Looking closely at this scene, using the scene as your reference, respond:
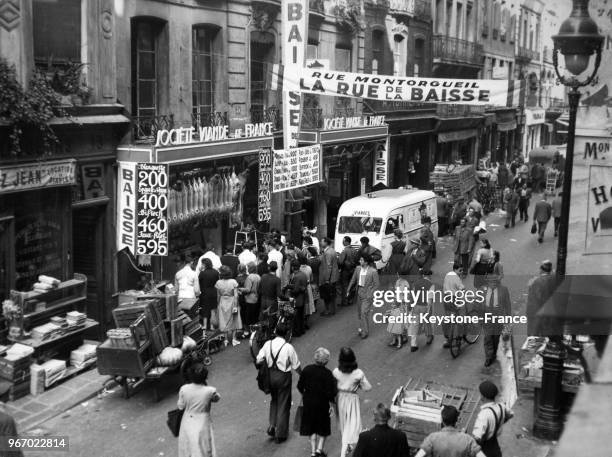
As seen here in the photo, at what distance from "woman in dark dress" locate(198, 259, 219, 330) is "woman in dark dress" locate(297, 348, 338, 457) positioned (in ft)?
18.1

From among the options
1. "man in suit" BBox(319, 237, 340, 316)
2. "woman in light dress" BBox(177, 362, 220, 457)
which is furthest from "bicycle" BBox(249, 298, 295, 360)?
"woman in light dress" BBox(177, 362, 220, 457)

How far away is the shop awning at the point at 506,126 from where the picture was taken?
1939 inches

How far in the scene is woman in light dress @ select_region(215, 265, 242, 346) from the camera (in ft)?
46.4

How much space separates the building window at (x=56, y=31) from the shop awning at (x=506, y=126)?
129 feet

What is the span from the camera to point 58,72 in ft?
44.5

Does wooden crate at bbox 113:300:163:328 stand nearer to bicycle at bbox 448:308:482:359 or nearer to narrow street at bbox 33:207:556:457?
narrow street at bbox 33:207:556:457

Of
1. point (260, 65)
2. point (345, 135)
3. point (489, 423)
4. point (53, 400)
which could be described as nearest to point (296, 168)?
point (260, 65)

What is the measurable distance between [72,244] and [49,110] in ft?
9.43

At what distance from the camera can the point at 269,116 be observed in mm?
21969

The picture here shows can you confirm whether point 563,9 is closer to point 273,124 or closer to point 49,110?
point 49,110

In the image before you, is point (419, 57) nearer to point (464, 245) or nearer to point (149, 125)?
point (464, 245)

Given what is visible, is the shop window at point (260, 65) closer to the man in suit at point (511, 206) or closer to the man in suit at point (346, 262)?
the man in suit at point (346, 262)

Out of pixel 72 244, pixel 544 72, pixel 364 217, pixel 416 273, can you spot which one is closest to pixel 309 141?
pixel 364 217

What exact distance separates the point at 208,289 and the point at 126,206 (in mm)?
2469
